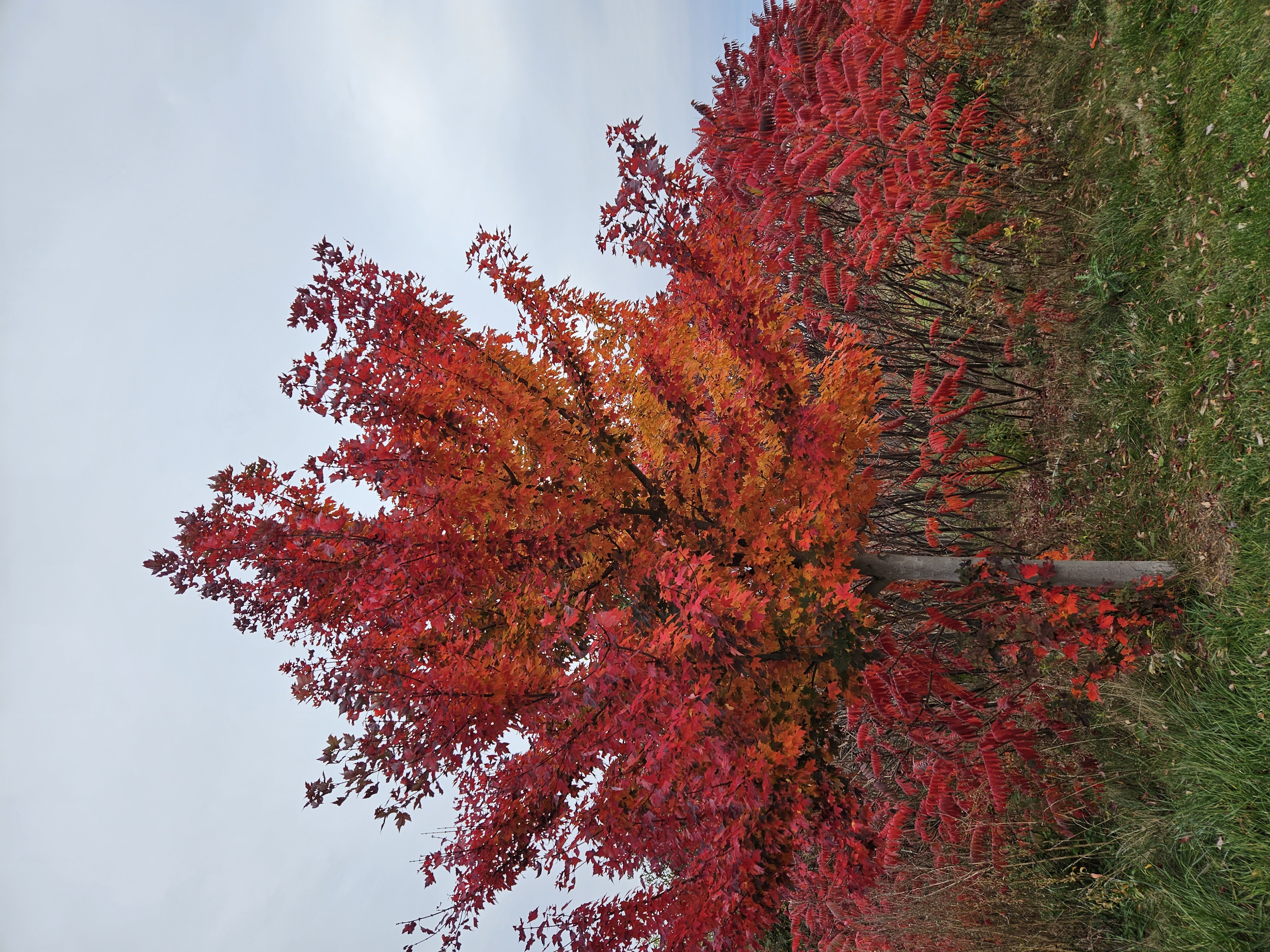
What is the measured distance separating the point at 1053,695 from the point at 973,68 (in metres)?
7.10

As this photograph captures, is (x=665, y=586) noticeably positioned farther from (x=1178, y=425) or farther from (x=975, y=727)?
(x=1178, y=425)

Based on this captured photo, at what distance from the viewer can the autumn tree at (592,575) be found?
5195 millimetres

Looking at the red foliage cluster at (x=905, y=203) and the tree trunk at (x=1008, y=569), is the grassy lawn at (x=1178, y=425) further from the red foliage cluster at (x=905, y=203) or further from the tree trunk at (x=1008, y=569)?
the red foliage cluster at (x=905, y=203)

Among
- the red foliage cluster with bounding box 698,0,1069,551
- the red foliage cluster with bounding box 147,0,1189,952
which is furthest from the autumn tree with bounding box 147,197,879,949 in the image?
the red foliage cluster with bounding box 698,0,1069,551

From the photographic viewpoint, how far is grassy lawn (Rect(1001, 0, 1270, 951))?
504cm

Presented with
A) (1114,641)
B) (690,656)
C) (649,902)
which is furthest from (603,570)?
(1114,641)

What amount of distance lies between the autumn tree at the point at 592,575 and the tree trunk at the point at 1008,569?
16.6 inches

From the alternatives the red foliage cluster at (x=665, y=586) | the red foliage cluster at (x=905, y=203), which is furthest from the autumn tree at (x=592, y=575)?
the red foliage cluster at (x=905, y=203)

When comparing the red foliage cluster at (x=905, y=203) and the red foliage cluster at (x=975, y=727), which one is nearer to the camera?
the red foliage cluster at (x=975, y=727)

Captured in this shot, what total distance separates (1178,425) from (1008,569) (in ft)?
6.36

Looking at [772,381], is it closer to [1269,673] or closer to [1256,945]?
[1269,673]

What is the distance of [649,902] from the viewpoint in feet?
21.8

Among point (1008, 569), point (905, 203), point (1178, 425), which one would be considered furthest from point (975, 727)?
point (905, 203)

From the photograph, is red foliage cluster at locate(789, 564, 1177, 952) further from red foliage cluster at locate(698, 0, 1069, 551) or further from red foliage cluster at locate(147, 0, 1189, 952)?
red foliage cluster at locate(698, 0, 1069, 551)
